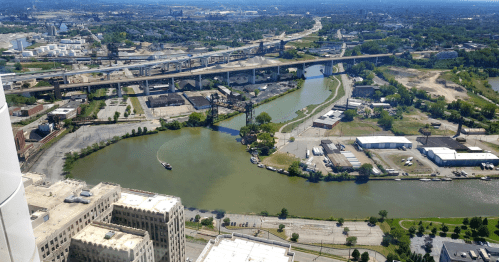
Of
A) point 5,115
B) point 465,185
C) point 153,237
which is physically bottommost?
point 465,185

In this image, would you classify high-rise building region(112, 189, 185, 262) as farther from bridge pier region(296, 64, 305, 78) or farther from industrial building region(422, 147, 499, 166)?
bridge pier region(296, 64, 305, 78)

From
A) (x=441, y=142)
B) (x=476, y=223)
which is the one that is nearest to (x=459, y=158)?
(x=441, y=142)

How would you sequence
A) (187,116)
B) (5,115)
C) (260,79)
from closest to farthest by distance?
(5,115)
(187,116)
(260,79)

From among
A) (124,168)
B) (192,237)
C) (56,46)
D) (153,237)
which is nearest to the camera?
(153,237)

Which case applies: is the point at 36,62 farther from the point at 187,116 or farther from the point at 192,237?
the point at 192,237

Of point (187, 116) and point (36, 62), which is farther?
point (36, 62)

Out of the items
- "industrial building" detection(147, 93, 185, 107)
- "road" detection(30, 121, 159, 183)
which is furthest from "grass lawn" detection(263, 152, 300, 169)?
"industrial building" detection(147, 93, 185, 107)

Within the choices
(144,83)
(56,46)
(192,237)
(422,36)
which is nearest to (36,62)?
(56,46)
